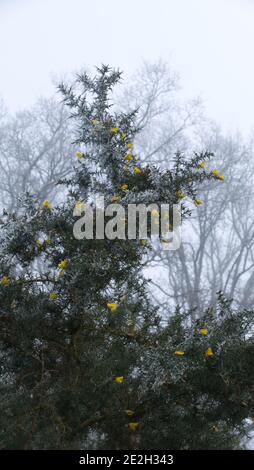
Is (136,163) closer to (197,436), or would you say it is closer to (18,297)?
(18,297)

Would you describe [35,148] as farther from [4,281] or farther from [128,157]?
[4,281]

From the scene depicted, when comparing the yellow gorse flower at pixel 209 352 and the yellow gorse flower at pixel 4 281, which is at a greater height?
the yellow gorse flower at pixel 4 281

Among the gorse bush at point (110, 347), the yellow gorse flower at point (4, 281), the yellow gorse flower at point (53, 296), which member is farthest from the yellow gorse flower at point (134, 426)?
the yellow gorse flower at point (4, 281)

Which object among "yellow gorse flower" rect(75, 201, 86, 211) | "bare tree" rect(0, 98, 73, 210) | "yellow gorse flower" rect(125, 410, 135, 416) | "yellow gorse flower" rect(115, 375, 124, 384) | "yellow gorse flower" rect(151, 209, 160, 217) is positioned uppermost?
"bare tree" rect(0, 98, 73, 210)

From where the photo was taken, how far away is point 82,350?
15.4 ft

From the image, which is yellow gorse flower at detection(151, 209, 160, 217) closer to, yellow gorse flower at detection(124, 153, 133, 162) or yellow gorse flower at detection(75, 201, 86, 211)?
yellow gorse flower at detection(75, 201, 86, 211)

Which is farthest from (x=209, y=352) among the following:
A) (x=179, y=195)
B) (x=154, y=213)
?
(x=179, y=195)

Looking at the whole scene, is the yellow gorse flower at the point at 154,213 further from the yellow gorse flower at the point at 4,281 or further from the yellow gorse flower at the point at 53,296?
the yellow gorse flower at the point at 4,281

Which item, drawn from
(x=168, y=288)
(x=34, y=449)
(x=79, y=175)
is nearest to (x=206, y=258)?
(x=168, y=288)

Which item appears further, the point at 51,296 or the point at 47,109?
the point at 47,109

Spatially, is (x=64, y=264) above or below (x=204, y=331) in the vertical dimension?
above

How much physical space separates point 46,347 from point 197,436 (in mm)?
1134

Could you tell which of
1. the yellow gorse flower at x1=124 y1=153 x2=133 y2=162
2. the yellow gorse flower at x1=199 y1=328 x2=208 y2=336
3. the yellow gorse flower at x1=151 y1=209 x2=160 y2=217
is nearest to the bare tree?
the yellow gorse flower at x1=124 y1=153 x2=133 y2=162

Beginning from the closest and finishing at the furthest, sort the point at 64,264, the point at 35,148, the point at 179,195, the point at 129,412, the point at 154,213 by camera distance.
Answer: the point at 129,412
the point at 64,264
the point at 154,213
the point at 179,195
the point at 35,148
